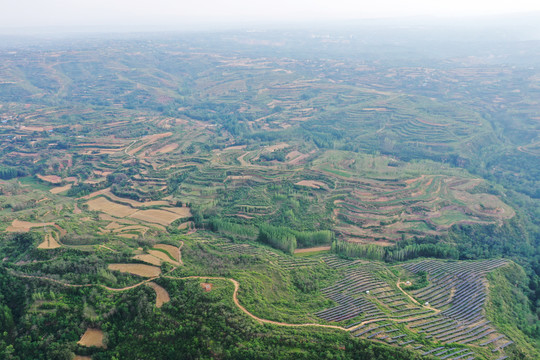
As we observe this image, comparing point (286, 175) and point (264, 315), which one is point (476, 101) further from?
point (264, 315)

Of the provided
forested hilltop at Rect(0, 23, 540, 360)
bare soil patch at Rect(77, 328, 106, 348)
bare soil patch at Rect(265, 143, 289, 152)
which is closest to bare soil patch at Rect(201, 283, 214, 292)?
forested hilltop at Rect(0, 23, 540, 360)

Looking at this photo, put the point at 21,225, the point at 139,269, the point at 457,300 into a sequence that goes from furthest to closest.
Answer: the point at 21,225 < the point at 457,300 < the point at 139,269

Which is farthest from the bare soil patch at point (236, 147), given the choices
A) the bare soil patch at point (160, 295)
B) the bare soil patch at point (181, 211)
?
the bare soil patch at point (160, 295)

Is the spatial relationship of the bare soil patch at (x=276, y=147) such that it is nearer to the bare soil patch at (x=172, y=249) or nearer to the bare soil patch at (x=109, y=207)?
the bare soil patch at (x=109, y=207)

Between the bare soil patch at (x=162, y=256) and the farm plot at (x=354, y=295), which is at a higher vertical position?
the bare soil patch at (x=162, y=256)

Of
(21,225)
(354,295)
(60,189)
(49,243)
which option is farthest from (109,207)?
(354,295)

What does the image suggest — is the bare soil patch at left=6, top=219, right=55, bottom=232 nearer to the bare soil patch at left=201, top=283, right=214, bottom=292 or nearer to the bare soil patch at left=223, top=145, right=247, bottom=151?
the bare soil patch at left=201, top=283, right=214, bottom=292

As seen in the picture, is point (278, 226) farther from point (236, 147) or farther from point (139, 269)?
point (236, 147)
